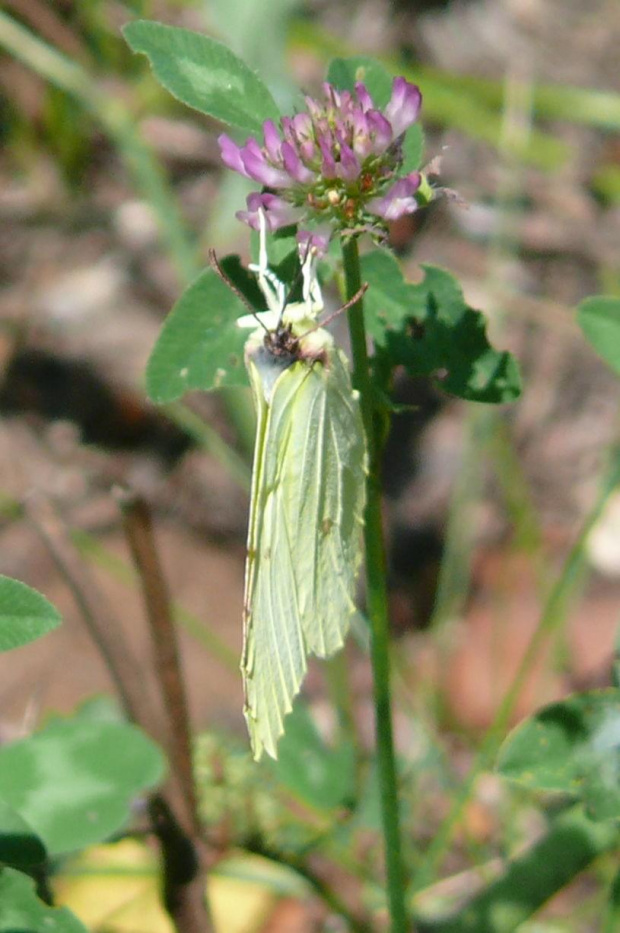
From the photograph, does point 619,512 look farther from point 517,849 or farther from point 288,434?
point 288,434

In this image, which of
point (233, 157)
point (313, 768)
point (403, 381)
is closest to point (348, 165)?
point (233, 157)

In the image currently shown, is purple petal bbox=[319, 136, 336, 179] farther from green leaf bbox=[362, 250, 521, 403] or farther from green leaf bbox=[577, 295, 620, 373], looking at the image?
green leaf bbox=[577, 295, 620, 373]

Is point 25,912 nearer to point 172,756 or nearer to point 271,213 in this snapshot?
point 172,756

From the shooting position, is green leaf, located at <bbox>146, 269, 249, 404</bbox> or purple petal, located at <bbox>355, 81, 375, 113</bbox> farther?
green leaf, located at <bbox>146, 269, 249, 404</bbox>

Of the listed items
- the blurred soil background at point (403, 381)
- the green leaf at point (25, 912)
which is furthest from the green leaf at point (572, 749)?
the blurred soil background at point (403, 381)

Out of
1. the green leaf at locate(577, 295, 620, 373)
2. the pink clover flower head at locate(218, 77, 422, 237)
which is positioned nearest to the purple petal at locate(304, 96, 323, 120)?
the pink clover flower head at locate(218, 77, 422, 237)

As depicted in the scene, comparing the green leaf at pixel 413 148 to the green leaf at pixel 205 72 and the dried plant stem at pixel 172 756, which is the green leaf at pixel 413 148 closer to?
the green leaf at pixel 205 72
